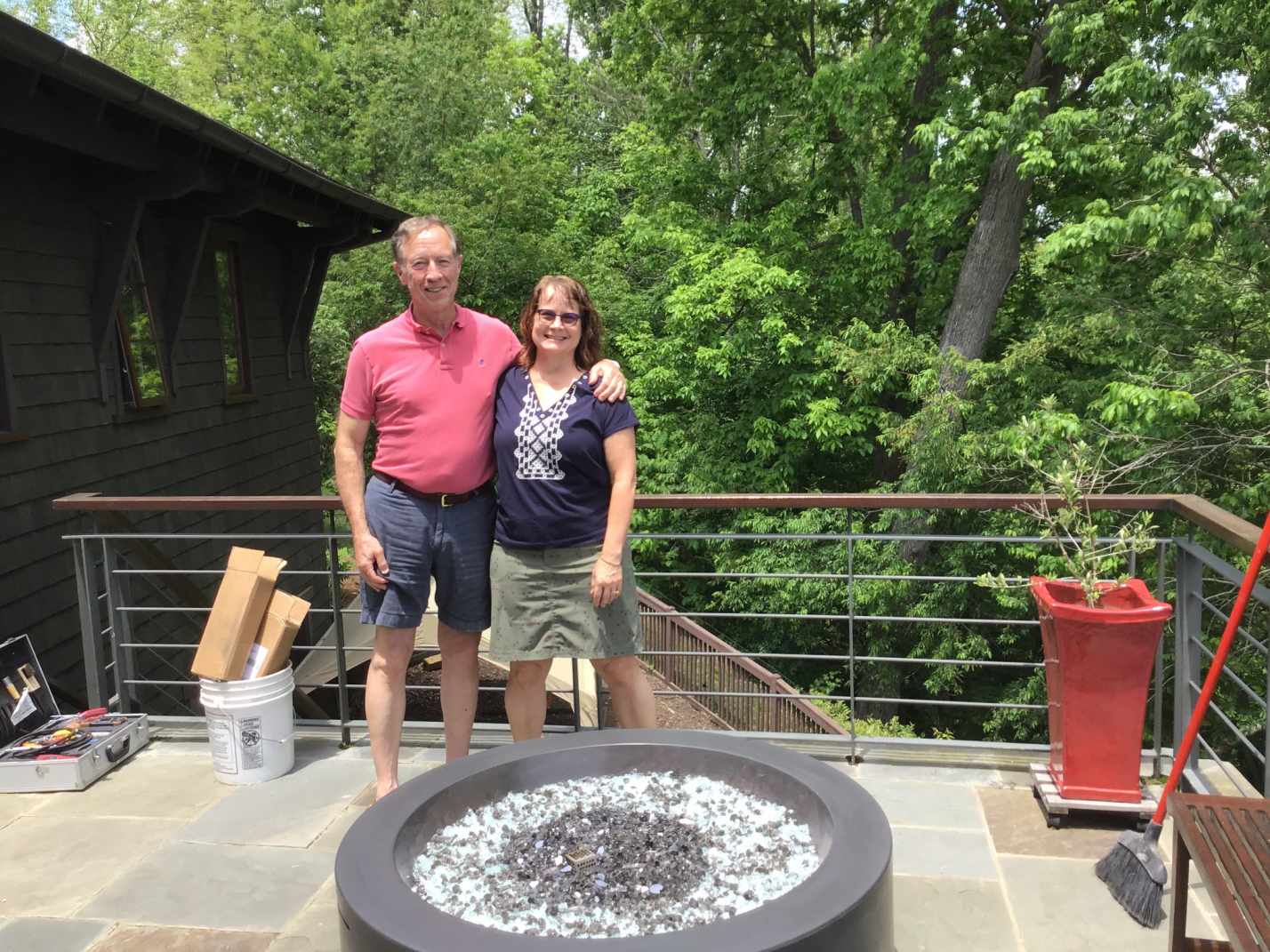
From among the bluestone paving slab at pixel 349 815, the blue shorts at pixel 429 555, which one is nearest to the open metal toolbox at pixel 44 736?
the bluestone paving slab at pixel 349 815

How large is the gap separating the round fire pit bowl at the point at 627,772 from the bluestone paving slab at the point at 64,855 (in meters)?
1.18

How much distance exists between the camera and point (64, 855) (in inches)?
105

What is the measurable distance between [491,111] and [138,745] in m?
15.1

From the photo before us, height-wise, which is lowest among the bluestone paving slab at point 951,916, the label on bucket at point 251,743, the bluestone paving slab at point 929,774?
the bluestone paving slab at point 951,916

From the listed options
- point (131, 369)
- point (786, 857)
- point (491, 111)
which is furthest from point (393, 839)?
point (491, 111)

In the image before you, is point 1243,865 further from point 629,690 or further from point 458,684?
point 458,684

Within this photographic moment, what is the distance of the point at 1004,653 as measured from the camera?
12.0 meters

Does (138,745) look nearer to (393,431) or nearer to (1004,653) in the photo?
(393,431)

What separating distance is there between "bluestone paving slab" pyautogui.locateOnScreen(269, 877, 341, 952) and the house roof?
281 centimetres

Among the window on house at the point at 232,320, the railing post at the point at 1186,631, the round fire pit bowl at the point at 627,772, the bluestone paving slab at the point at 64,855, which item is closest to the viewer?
the round fire pit bowl at the point at 627,772

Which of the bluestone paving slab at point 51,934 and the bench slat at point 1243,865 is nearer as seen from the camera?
the bench slat at point 1243,865

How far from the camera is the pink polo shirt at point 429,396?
8.17 feet

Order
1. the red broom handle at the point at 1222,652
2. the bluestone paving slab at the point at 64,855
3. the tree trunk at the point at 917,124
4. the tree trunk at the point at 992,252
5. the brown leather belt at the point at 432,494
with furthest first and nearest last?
the tree trunk at the point at 917,124, the tree trunk at the point at 992,252, the brown leather belt at the point at 432,494, the bluestone paving slab at the point at 64,855, the red broom handle at the point at 1222,652

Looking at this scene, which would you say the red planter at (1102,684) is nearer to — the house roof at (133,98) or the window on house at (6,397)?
the house roof at (133,98)
